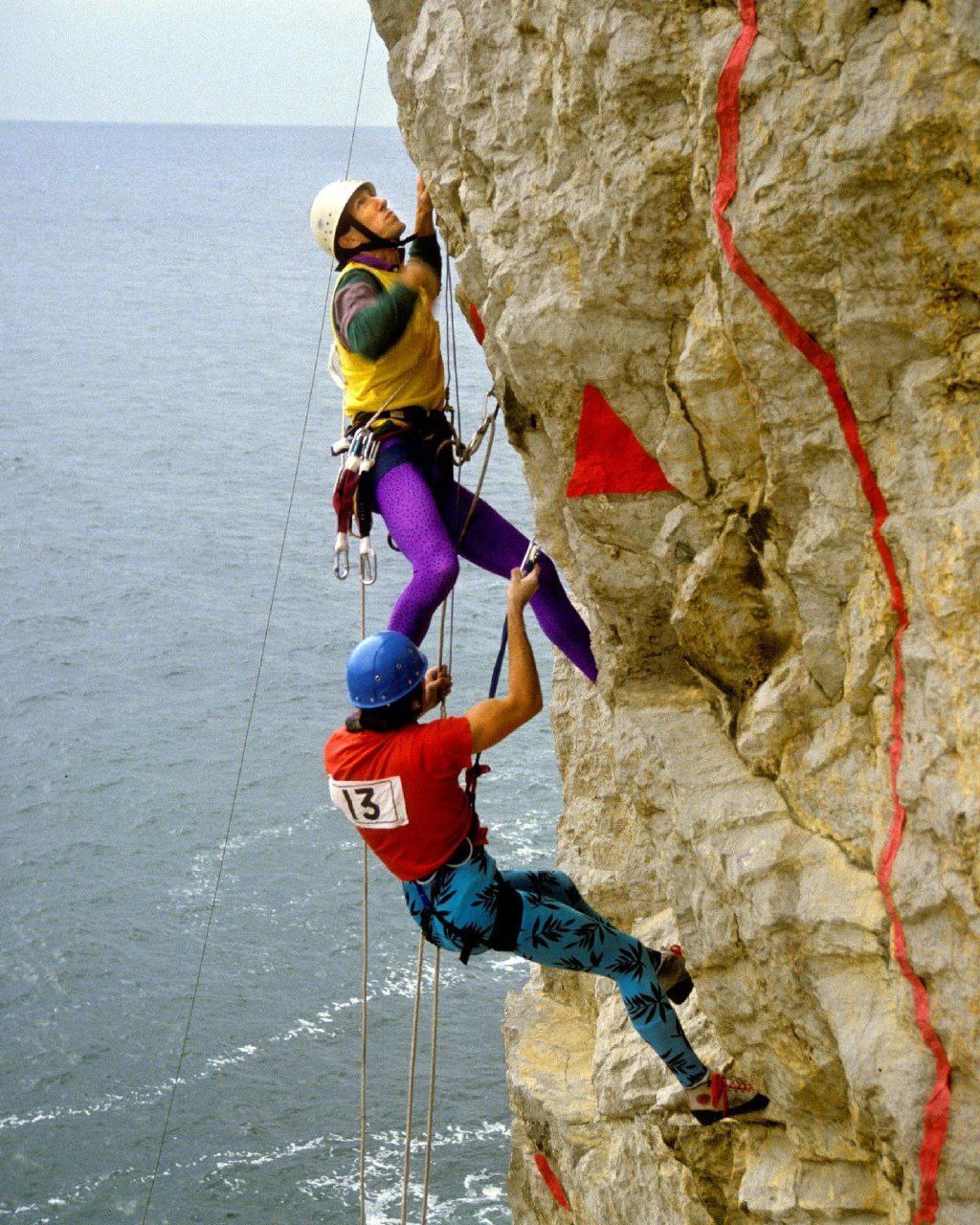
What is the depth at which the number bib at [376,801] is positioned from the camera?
4500 mm

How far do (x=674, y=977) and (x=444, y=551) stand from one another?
153 cm

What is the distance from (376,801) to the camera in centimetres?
452

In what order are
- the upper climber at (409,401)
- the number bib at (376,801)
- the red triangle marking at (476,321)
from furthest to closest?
the red triangle marking at (476,321) → the upper climber at (409,401) → the number bib at (376,801)

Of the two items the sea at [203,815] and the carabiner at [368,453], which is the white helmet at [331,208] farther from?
the sea at [203,815]

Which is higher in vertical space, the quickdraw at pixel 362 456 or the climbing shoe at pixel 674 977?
Result: the quickdraw at pixel 362 456

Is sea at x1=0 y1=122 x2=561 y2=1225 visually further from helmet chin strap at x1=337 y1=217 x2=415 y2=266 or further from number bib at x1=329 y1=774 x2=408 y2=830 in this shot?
number bib at x1=329 y1=774 x2=408 y2=830

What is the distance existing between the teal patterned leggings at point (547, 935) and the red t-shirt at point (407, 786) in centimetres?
11

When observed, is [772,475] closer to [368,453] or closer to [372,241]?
[368,453]

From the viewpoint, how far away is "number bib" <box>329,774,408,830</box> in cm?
450

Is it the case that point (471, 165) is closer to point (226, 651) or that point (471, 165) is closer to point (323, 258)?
point (226, 651)

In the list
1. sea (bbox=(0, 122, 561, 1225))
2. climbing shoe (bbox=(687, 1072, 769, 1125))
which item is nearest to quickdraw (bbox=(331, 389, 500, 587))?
climbing shoe (bbox=(687, 1072, 769, 1125))

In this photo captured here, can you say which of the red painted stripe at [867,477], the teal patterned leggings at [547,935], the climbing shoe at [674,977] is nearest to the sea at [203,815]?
the climbing shoe at [674,977]

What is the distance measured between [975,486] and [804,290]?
0.57 metres

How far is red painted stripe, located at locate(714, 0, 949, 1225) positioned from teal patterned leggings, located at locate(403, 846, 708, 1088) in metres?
1.15
